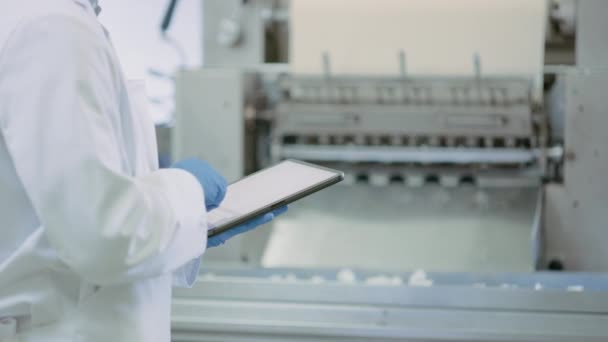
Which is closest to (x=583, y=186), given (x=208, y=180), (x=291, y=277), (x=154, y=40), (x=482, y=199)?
(x=482, y=199)

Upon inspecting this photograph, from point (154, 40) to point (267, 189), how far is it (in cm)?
200

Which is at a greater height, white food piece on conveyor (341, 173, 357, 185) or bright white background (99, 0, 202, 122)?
bright white background (99, 0, 202, 122)

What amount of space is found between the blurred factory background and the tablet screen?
68cm

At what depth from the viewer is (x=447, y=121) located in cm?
222

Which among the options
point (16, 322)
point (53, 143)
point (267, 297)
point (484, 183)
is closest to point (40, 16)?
point (53, 143)

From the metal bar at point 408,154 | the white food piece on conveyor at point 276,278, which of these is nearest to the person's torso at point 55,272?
the white food piece on conveyor at point 276,278

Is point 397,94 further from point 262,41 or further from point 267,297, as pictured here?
point 267,297

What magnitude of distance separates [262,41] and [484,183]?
0.84 metres

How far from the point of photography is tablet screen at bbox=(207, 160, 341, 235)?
1188 millimetres

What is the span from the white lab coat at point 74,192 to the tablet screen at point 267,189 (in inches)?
5.2

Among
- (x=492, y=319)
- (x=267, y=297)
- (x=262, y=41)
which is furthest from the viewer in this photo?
(x=262, y=41)

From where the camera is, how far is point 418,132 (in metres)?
2.25

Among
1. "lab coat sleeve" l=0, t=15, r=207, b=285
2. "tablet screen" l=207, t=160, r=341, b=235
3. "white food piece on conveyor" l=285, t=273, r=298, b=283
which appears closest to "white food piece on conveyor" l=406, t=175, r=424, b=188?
"white food piece on conveyor" l=285, t=273, r=298, b=283

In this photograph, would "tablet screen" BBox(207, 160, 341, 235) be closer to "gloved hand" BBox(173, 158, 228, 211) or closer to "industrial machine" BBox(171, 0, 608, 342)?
"gloved hand" BBox(173, 158, 228, 211)
